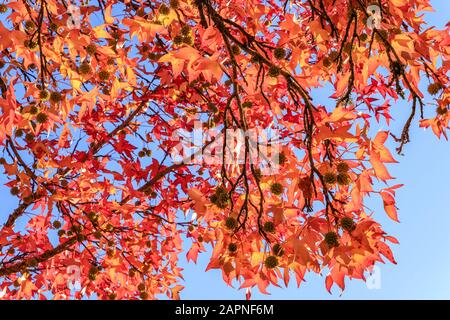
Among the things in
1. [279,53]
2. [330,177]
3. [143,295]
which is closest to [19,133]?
[143,295]

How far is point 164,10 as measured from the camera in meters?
2.92

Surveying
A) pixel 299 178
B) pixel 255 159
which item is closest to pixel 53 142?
pixel 255 159

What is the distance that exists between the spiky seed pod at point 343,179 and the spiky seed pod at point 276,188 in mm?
362

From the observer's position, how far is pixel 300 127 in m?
2.43

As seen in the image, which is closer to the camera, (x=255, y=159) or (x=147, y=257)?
(x=255, y=159)

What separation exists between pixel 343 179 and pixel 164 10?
163 cm

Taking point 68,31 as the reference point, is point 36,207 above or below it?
below

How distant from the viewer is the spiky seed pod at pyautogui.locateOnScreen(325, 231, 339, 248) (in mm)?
1979

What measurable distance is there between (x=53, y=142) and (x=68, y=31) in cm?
214

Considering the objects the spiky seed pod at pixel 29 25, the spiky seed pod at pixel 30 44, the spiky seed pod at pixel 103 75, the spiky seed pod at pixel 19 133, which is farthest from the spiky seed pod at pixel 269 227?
the spiky seed pod at pixel 19 133

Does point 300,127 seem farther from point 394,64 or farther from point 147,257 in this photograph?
point 147,257

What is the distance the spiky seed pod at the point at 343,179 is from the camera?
7.18 ft

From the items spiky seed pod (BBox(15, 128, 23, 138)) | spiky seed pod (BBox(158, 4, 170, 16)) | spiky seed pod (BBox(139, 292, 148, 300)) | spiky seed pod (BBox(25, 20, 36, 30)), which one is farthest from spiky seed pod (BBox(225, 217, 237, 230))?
spiky seed pod (BBox(139, 292, 148, 300))

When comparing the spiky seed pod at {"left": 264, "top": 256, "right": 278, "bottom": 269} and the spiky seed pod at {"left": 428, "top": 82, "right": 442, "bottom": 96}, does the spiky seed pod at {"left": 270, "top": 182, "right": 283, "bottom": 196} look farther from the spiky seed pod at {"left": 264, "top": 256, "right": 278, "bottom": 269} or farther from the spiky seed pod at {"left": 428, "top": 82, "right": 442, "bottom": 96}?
the spiky seed pod at {"left": 428, "top": 82, "right": 442, "bottom": 96}
